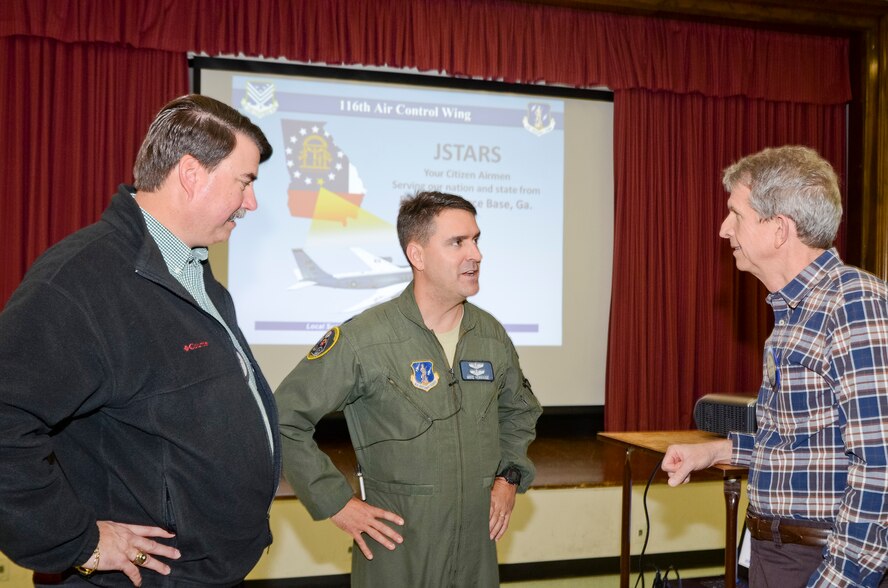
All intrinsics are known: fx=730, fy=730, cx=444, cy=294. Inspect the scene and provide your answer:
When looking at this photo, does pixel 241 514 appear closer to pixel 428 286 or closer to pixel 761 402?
pixel 428 286

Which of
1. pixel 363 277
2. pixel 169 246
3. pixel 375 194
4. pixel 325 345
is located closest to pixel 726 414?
pixel 325 345

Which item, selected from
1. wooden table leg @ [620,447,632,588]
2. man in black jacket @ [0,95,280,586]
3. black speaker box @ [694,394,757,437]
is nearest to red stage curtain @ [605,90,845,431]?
black speaker box @ [694,394,757,437]

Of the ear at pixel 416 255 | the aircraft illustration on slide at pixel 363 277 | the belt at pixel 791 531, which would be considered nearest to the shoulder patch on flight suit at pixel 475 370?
the ear at pixel 416 255

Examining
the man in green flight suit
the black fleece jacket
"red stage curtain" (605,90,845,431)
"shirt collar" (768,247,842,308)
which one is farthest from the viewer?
"red stage curtain" (605,90,845,431)

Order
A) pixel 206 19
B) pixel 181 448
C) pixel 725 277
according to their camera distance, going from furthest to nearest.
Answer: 1. pixel 725 277
2. pixel 206 19
3. pixel 181 448

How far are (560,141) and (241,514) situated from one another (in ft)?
13.4

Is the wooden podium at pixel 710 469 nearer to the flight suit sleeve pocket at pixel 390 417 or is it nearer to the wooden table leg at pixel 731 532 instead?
the wooden table leg at pixel 731 532

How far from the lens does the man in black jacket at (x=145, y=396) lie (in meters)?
1.15

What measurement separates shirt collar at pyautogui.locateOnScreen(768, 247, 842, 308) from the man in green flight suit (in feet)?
2.90

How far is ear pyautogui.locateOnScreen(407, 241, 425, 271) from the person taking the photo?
2.21 metres

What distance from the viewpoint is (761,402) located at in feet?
5.37

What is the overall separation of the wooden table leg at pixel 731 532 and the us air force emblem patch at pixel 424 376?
1.04 meters

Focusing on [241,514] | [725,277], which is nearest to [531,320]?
[725,277]

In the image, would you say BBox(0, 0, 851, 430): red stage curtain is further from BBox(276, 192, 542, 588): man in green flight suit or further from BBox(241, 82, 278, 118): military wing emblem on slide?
BBox(276, 192, 542, 588): man in green flight suit
